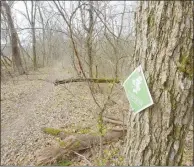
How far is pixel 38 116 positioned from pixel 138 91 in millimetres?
5656

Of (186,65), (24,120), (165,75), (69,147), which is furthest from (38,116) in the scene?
(186,65)

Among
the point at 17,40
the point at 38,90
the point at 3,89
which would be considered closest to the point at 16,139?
the point at 38,90

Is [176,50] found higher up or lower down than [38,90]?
higher up

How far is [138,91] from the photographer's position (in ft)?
5.26

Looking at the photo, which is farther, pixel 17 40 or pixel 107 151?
pixel 17 40

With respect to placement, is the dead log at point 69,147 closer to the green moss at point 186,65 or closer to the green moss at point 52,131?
the green moss at point 52,131

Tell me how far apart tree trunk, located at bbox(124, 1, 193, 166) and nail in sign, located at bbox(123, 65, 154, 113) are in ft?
0.13

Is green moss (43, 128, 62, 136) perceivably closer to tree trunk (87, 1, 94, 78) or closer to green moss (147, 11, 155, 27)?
tree trunk (87, 1, 94, 78)

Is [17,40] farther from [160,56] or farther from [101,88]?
[160,56]

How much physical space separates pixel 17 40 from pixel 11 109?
25.6 ft

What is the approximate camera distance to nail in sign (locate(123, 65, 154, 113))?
5.09 feet

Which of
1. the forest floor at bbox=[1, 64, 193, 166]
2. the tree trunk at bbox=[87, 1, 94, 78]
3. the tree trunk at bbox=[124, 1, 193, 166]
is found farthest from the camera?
the tree trunk at bbox=[87, 1, 94, 78]

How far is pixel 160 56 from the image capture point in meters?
1.48

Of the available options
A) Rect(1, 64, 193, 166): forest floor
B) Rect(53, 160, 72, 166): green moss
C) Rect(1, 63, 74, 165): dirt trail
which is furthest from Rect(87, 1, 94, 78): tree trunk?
Rect(53, 160, 72, 166): green moss
